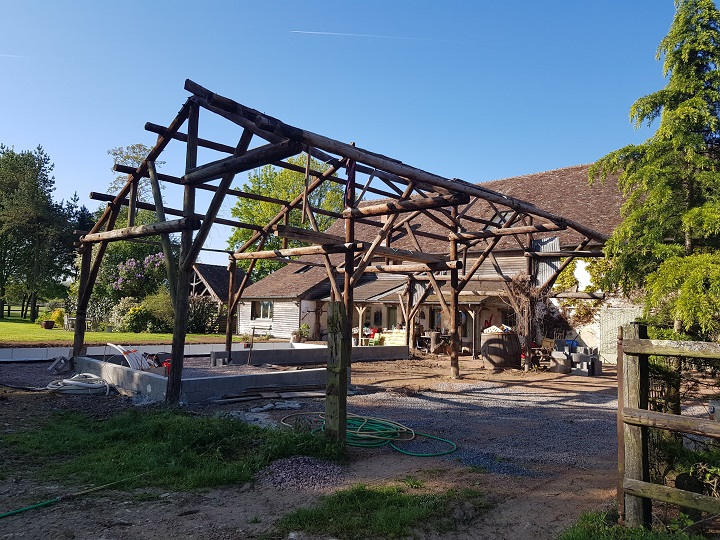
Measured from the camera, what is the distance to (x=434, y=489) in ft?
16.0

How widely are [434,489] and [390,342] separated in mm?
18245

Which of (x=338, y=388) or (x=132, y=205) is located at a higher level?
(x=132, y=205)

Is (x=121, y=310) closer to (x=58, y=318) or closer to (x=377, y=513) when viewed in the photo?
(x=58, y=318)

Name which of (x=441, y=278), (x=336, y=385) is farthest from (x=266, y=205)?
(x=336, y=385)

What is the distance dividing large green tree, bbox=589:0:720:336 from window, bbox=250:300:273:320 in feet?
77.1

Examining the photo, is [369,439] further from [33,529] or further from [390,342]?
[390,342]

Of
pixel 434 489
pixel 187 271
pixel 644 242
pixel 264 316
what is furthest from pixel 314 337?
pixel 434 489

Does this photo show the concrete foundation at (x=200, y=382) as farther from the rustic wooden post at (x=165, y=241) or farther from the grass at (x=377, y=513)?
the grass at (x=377, y=513)

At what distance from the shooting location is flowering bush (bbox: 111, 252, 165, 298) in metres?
33.3

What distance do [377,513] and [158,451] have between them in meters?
2.90

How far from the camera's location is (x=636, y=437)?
3936mm

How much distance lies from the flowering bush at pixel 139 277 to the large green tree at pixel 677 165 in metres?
29.6

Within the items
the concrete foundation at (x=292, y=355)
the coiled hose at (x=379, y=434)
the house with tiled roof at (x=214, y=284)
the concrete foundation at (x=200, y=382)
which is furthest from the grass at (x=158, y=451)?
the house with tiled roof at (x=214, y=284)

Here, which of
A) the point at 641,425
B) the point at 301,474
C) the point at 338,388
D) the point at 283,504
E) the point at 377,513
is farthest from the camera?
the point at 338,388
